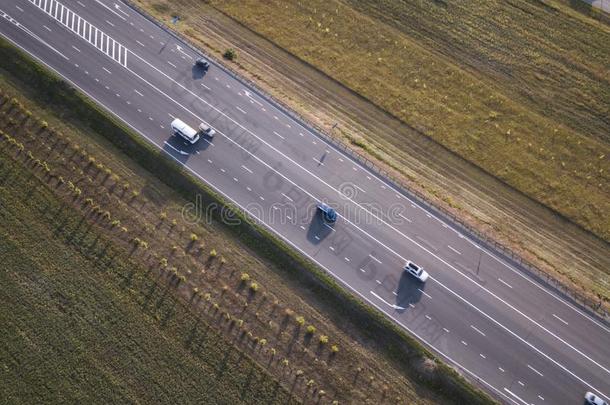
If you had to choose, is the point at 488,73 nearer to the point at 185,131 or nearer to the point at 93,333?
the point at 185,131

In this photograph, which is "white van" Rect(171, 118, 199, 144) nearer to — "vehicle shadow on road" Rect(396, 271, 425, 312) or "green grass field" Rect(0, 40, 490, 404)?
"green grass field" Rect(0, 40, 490, 404)

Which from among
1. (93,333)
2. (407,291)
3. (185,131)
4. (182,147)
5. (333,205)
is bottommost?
(93,333)

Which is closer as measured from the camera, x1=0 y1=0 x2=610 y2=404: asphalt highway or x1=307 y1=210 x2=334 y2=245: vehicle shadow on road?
x1=0 y1=0 x2=610 y2=404: asphalt highway

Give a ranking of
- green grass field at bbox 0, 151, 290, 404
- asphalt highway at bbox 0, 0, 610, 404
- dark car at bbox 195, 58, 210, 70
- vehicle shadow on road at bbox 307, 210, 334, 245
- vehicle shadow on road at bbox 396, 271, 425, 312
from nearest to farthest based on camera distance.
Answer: green grass field at bbox 0, 151, 290, 404 < asphalt highway at bbox 0, 0, 610, 404 < vehicle shadow on road at bbox 396, 271, 425, 312 < vehicle shadow on road at bbox 307, 210, 334, 245 < dark car at bbox 195, 58, 210, 70

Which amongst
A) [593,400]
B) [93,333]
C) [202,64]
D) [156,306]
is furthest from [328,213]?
[593,400]

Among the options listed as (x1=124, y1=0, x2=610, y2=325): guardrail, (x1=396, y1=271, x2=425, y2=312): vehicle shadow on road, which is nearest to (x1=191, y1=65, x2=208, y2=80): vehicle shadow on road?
(x1=124, y1=0, x2=610, y2=325): guardrail

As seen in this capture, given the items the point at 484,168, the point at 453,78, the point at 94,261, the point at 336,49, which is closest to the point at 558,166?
the point at 484,168
